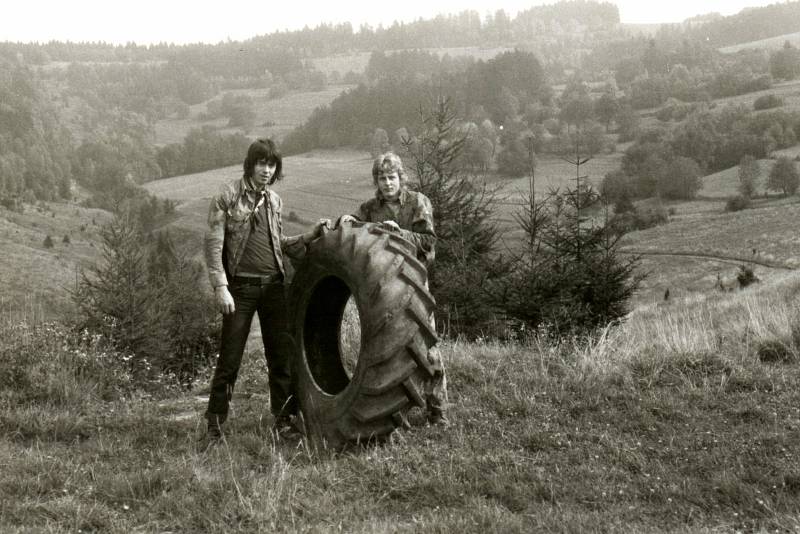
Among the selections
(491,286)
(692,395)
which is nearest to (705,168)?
(491,286)

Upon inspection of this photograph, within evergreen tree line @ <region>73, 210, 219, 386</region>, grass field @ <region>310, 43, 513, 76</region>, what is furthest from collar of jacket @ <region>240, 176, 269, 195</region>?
grass field @ <region>310, 43, 513, 76</region>

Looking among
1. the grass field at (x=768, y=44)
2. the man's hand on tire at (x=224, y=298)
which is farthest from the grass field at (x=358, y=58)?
the man's hand on tire at (x=224, y=298)

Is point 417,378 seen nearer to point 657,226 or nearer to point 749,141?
point 657,226

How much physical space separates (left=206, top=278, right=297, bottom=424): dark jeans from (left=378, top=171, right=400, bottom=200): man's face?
Answer: 3.56ft

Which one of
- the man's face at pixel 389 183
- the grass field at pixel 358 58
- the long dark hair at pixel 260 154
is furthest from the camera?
the grass field at pixel 358 58

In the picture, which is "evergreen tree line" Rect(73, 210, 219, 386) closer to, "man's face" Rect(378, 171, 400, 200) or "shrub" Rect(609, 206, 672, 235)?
"man's face" Rect(378, 171, 400, 200)

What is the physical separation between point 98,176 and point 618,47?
4357 inches

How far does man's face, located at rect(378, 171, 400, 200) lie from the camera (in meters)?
5.07

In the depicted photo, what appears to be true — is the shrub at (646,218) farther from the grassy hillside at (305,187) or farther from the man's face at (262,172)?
the man's face at (262,172)

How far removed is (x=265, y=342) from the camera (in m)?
5.09

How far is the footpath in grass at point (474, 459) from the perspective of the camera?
3.30 meters

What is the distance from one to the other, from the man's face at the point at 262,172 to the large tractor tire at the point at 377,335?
0.62 meters

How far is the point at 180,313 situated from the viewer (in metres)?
27.0

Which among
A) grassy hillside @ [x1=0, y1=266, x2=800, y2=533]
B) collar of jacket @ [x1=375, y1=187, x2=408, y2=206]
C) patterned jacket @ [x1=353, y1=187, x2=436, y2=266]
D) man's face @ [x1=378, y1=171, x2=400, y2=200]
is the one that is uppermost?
man's face @ [x1=378, y1=171, x2=400, y2=200]
